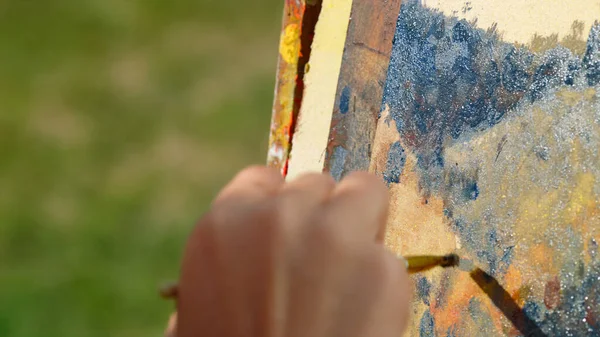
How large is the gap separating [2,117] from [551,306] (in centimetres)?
285

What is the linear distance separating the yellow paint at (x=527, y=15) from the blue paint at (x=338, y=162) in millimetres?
337

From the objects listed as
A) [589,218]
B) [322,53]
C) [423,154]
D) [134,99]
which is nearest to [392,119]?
[423,154]

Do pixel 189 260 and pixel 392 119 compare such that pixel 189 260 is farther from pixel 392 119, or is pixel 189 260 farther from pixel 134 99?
pixel 134 99

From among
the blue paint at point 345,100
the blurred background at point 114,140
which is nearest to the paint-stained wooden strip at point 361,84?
the blue paint at point 345,100

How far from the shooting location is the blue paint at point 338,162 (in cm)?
116

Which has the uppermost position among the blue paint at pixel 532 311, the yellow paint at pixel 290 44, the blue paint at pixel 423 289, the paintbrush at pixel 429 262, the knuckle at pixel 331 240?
the yellow paint at pixel 290 44

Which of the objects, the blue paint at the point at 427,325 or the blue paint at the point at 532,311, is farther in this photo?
the blue paint at the point at 427,325

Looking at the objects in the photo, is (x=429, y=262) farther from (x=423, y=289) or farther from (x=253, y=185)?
(x=253, y=185)

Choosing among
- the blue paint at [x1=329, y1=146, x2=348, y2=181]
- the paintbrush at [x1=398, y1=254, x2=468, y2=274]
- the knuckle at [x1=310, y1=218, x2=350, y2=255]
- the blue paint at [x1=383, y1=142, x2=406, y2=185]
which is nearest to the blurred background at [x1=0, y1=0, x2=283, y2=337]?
the blue paint at [x1=329, y1=146, x2=348, y2=181]

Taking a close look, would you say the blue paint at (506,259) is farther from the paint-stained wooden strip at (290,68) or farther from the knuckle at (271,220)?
the paint-stained wooden strip at (290,68)

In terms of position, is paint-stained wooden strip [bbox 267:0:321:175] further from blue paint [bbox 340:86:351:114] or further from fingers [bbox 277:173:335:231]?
fingers [bbox 277:173:335:231]

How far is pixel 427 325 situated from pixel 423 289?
0.16 feet

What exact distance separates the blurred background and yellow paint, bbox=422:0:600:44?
1976 millimetres

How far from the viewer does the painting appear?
0.68 meters
